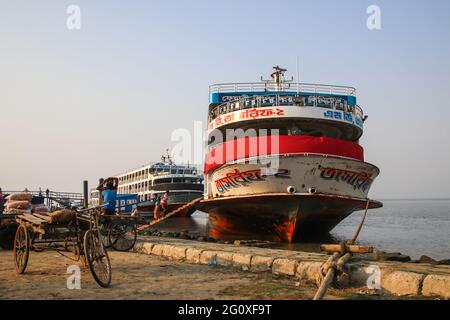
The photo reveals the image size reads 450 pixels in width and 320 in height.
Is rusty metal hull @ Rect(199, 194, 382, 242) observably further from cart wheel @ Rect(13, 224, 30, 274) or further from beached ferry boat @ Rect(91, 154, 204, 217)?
beached ferry boat @ Rect(91, 154, 204, 217)

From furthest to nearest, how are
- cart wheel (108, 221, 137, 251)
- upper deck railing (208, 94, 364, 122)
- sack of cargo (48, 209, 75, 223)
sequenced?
1. upper deck railing (208, 94, 364, 122)
2. cart wheel (108, 221, 137, 251)
3. sack of cargo (48, 209, 75, 223)

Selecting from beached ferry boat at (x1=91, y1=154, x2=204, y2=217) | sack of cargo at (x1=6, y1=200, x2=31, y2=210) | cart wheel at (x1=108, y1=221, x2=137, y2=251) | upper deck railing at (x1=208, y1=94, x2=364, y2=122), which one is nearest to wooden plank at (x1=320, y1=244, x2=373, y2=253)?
cart wheel at (x1=108, y1=221, x2=137, y2=251)

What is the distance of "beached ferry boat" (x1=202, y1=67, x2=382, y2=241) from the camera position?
12703mm

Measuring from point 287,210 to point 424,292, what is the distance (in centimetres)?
838

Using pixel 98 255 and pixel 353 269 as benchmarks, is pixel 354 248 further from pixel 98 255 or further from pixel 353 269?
pixel 98 255

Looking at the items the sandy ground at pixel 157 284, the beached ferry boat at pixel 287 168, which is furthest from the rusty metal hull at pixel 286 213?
the sandy ground at pixel 157 284

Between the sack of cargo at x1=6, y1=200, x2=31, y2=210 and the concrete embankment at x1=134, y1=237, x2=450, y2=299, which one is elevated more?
the sack of cargo at x1=6, y1=200, x2=31, y2=210

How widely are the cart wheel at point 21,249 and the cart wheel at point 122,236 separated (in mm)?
2599

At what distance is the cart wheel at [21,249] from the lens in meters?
5.86

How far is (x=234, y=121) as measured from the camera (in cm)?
1551

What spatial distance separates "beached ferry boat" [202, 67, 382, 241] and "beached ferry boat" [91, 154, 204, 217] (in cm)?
1677

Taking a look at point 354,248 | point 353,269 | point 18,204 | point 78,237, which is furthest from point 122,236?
point 353,269
